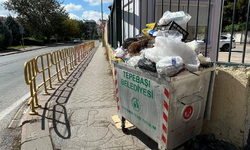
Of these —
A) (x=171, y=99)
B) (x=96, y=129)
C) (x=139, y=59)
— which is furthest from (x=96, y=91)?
(x=171, y=99)

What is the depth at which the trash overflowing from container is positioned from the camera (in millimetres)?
1948

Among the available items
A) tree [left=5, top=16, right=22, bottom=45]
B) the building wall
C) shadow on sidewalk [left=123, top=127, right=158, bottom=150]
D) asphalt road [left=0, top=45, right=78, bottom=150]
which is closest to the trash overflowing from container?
the building wall

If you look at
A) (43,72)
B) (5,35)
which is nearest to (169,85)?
(43,72)

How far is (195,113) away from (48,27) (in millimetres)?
49168

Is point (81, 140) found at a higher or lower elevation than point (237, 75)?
lower

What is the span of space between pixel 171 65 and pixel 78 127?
2212 mm

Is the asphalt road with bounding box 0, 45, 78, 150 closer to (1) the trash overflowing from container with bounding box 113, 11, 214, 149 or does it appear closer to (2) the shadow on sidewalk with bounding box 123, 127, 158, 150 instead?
(2) the shadow on sidewalk with bounding box 123, 127, 158, 150

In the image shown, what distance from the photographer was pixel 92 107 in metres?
4.18

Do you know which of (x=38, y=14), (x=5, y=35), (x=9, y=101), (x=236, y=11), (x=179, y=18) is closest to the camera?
(x=179, y=18)

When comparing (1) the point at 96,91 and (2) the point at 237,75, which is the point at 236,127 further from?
(1) the point at 96,91

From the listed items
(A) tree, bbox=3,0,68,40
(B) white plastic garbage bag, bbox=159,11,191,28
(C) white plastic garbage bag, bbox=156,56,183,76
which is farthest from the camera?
(A) tree, bbox=3,0,68,40

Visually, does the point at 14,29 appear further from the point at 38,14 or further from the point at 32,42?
the point at 38,14

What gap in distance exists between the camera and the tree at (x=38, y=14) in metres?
41.2

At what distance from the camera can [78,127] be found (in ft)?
10.9
